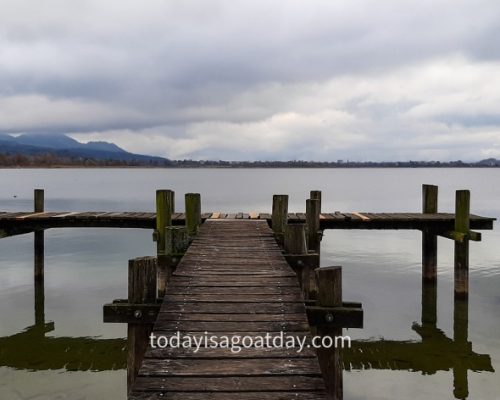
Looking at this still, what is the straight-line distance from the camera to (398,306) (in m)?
14.6

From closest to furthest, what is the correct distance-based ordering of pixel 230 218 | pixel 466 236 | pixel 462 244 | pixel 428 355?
pixel 428 355 → pixel 466 236 → pixel 462 244 → pixel 230 218

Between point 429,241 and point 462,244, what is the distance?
198 centimetres

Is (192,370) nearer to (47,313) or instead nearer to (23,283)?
(47,313)

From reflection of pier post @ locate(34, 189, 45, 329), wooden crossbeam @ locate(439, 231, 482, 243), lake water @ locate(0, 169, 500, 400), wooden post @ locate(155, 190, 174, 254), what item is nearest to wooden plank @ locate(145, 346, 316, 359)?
lake water @ locate(0, 169, 500, 400)

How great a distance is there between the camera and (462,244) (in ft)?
42.7

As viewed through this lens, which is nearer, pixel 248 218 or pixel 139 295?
pixel 139 295

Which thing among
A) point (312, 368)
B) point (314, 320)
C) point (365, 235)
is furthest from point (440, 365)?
point (365, 235)

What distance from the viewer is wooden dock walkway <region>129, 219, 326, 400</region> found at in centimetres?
395

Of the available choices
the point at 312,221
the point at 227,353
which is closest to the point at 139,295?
the point at 227,353

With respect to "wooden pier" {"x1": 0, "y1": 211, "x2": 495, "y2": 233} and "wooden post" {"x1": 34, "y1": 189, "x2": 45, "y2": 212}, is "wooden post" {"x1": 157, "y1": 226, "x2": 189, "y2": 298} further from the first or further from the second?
"wooden post" {"x1": 34, "y1": 189, "x2": 45, "y2": 212}

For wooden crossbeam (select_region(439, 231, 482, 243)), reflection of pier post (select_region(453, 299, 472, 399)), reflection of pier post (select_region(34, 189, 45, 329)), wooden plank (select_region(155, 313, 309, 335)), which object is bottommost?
reflection of pier post (select_region(453, 299, 472, 399))

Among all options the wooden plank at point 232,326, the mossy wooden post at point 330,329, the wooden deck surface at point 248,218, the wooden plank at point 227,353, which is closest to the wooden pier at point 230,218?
the wooden deck surface at point 248,218

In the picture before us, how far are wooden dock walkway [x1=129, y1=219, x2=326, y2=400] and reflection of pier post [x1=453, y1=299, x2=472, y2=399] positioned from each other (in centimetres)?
443

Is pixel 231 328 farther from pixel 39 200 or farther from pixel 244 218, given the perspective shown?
pixel 39 200
